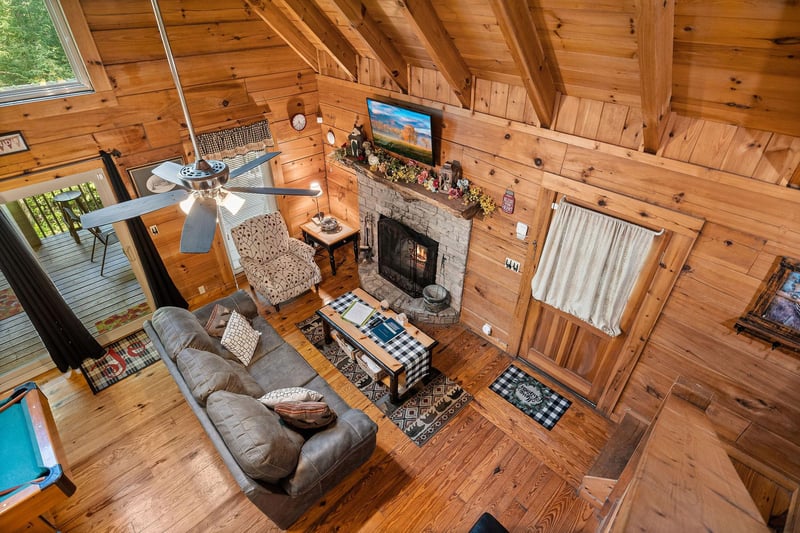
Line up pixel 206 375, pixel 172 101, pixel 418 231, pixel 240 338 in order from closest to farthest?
1. pixel 206 375
2. pixel 240 338
3. pixel 172 101
4. pixel 418 231

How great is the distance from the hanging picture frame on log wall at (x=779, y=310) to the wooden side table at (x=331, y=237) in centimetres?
460

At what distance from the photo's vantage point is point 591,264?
11.6ft

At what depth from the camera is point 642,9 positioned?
1789mm

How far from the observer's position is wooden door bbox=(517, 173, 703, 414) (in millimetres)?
3061

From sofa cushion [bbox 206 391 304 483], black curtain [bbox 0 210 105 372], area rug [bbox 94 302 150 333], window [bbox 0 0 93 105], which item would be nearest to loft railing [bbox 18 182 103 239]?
area rug [bbox 94 302 150 333]

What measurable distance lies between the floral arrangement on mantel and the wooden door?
0.65 meters

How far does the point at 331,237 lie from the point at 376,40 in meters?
2.87

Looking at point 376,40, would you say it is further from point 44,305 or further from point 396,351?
point 44,305

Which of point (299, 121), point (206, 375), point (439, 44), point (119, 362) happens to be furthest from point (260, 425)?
point (299, 121)

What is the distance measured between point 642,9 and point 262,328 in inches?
164

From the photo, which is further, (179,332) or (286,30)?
(286,30)

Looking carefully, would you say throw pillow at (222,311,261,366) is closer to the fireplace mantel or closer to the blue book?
the blue book

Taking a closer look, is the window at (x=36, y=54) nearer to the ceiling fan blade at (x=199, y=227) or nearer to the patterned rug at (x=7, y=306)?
the ceiling fan blade at (x=199, y=227)

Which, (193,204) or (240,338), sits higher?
(193,204)
